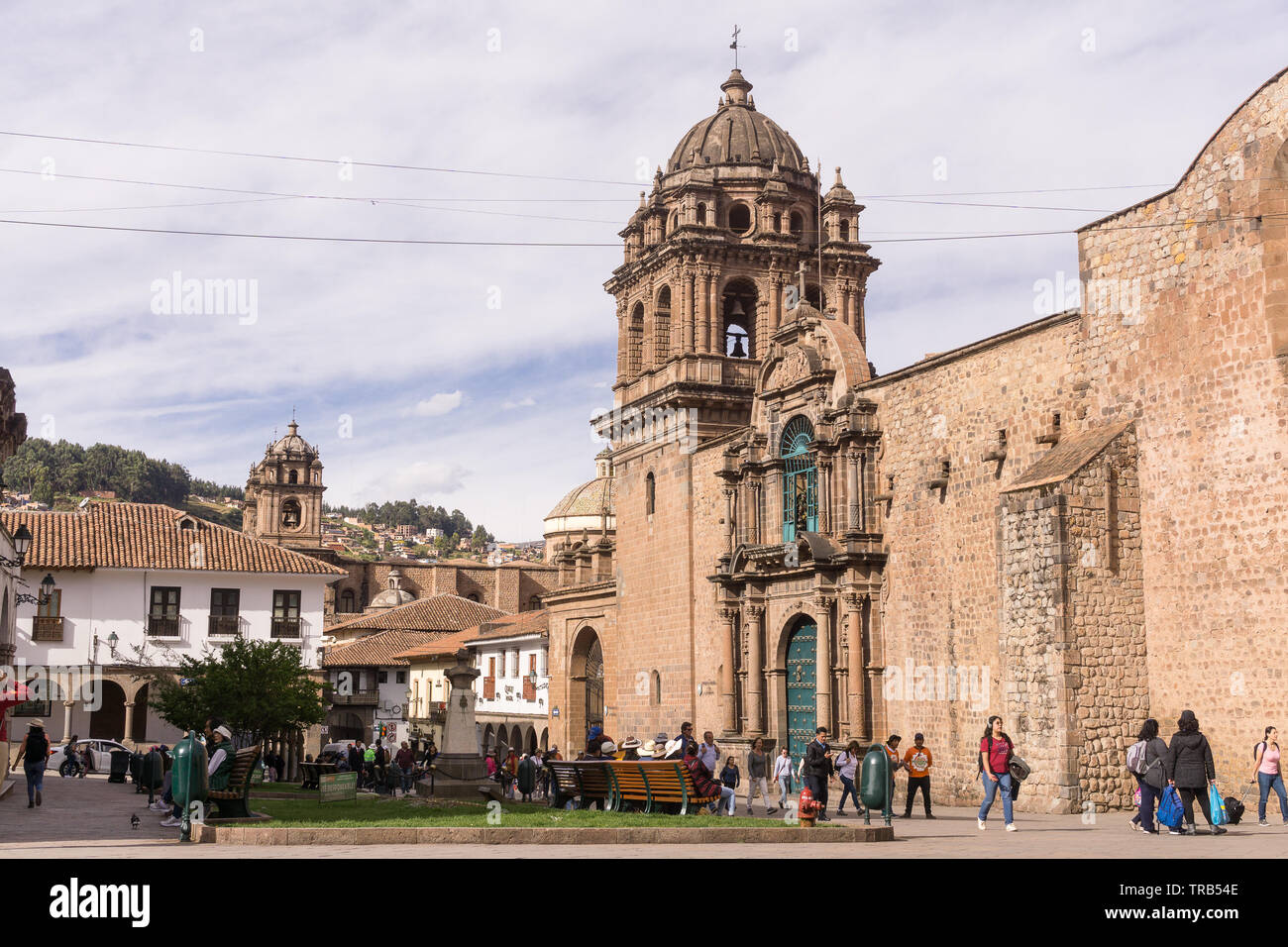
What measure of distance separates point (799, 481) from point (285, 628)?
20050 millimetres

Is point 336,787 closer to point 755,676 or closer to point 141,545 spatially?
point 755,676

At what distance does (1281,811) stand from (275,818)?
37.1 feet

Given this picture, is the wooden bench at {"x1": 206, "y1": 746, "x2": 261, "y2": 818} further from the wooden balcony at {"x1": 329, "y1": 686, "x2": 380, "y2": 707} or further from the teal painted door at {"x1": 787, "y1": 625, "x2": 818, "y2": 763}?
the wooden balcony at {"x1": 329, "y1": 686, "x2": 380, "y2": 707}

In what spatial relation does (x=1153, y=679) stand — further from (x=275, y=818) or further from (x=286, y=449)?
(x=286, y=449)

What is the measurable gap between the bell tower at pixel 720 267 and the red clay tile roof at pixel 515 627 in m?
13.7

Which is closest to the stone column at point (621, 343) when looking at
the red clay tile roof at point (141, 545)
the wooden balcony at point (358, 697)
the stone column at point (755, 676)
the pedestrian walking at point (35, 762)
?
the stone column at point (755, 676)

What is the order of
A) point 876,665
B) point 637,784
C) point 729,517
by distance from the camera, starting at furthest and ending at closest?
1. point 729,517
2. point 876,665
3. point 637,784

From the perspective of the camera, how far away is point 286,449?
8025 cm

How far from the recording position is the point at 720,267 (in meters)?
32.3

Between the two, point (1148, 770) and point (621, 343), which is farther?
point (621, 343)

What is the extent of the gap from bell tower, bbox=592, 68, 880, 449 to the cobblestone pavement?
16.8 metres

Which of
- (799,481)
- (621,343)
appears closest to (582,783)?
(799,481)

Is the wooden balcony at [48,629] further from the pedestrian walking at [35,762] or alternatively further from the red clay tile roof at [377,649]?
the pedestrian walking at [35,762]

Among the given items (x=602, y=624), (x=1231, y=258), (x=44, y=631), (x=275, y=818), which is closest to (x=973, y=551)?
(x=1231, y=258)
